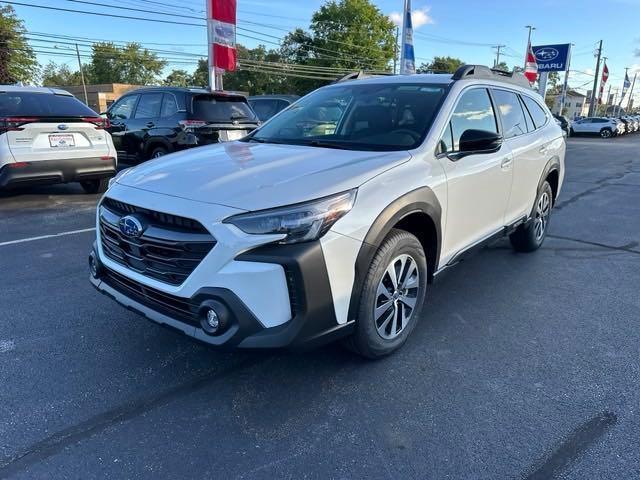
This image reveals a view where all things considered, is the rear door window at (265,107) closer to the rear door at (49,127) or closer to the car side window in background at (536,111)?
the rear door at (49,127)

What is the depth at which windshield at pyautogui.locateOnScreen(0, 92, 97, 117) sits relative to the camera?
6.84 m

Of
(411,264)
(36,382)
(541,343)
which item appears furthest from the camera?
(541,343)

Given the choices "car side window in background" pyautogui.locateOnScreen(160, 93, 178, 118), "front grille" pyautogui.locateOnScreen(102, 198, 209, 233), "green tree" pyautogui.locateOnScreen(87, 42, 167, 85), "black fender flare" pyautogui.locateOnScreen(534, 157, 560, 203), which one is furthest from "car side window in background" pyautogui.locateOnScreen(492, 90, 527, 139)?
"green tree" pyautogui.locateOnScreen(87, 42, 167, 85)

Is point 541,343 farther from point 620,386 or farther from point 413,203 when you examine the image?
point 413,203

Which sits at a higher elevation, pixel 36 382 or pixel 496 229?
pixel 496 229

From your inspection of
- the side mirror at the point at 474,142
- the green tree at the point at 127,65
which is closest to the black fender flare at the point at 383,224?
the side mirror at the point at 474,142

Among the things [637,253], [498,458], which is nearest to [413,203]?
[498,458]

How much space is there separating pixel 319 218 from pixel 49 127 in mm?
6257

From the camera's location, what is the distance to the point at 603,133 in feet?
121

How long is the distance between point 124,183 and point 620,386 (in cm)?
316

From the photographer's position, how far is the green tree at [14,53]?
4272cm

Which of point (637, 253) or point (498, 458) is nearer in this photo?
point (498, 458)

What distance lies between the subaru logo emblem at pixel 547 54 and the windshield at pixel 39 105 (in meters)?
27.0

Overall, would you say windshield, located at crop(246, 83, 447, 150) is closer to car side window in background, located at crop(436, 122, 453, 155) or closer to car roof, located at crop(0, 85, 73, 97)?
car side window in background, located at crop(436, 122, 453, 155)
